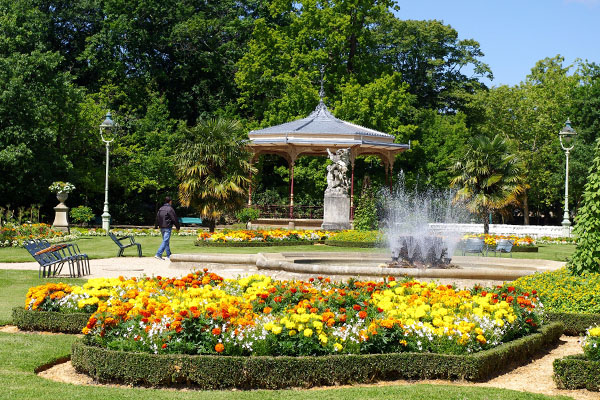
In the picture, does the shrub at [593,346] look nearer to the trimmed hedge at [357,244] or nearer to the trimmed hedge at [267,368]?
the trimmed hedge at [267,368]

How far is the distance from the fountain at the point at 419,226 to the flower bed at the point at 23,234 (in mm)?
11580

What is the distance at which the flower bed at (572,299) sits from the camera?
9.84 m

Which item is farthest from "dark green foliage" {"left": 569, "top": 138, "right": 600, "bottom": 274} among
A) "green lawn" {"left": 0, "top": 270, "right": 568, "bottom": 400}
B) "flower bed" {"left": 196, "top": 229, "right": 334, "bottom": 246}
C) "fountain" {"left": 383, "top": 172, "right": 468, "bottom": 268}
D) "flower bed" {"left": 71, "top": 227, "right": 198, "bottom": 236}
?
"flower bed" {"left": 71, "top": 227, "right": 198, "bottom": 236}

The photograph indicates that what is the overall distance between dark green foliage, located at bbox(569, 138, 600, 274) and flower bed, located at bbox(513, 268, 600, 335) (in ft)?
0.66

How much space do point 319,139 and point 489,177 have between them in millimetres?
7416

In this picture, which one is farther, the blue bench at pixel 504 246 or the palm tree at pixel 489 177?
the palm tree at pixel 489 177

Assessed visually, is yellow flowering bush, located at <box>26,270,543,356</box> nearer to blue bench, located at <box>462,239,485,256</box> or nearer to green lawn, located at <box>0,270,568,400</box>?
green lawn, located at <box>0,270,568,400</box>

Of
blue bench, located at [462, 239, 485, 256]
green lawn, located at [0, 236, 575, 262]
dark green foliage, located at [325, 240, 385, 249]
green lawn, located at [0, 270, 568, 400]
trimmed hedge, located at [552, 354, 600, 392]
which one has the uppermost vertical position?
blue bench, located at [462, 239, 485, 256]

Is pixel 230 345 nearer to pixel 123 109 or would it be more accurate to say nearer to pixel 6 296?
pixel 6 296

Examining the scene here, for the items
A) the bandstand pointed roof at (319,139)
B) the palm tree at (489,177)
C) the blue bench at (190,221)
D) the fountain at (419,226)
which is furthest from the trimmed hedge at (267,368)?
the blue bench at (190,221)

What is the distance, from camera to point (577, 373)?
273 inches

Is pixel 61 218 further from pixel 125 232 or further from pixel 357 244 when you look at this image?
pixel 357 244

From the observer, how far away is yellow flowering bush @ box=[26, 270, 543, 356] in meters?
7.09

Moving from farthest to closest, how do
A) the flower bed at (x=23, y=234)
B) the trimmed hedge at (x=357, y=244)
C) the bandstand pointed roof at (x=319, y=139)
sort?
the bandstand pointed roof at (x=319, y=139) < the trimmed hedge at (x=357, y=244) < the flower bed at (x=23, y=234)
